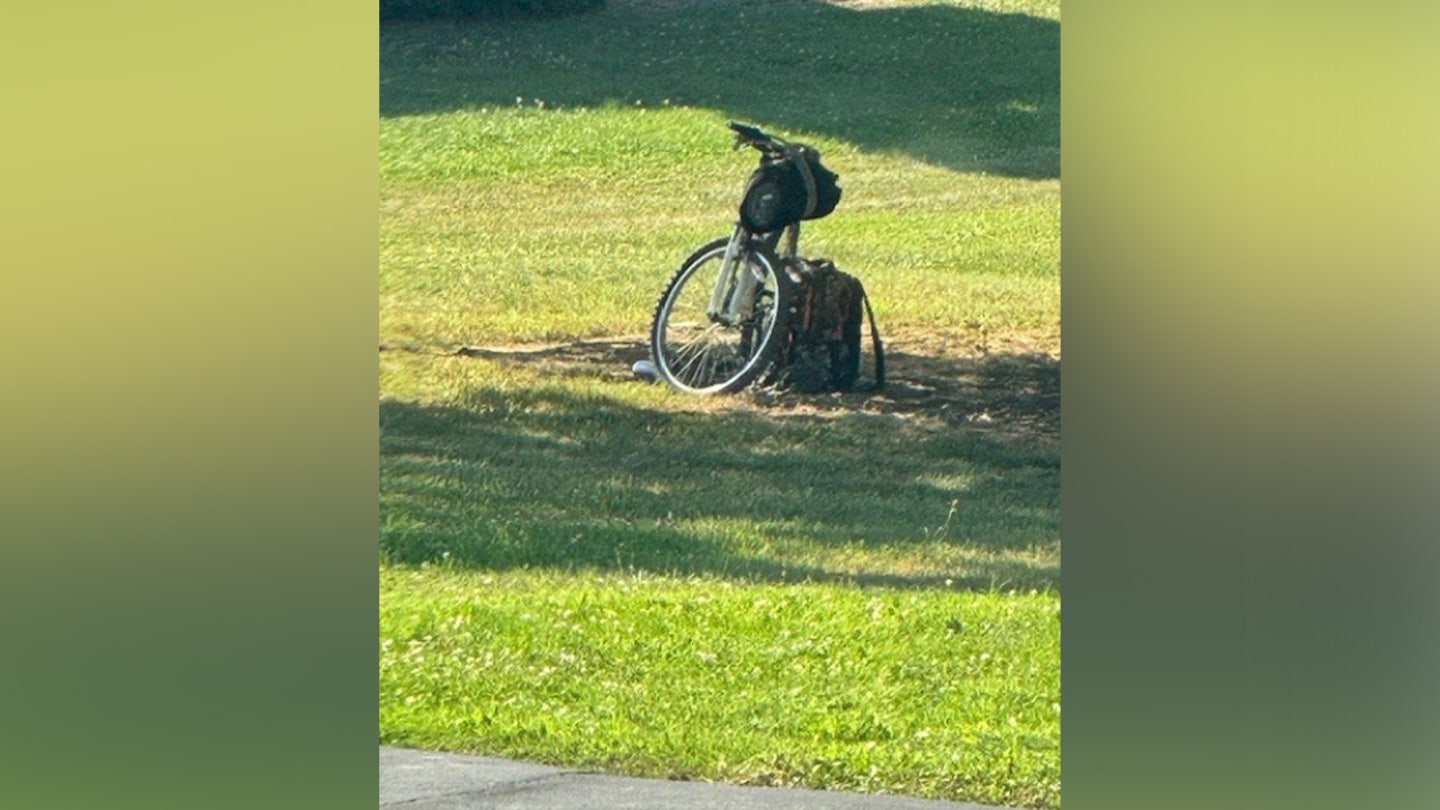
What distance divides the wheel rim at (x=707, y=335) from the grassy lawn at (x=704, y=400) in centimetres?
10

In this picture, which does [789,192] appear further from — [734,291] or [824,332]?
[824,332]

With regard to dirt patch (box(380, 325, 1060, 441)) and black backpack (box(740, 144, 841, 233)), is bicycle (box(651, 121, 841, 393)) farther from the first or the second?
dirt patch (box(380, 325, 1060, 441))

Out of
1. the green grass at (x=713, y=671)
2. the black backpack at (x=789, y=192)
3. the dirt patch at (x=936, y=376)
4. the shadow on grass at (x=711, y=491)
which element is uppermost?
the black backpack at (x=789, y=192)

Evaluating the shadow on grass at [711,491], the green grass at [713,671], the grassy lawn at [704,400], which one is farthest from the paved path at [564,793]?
the shadow on grass at [711,491]

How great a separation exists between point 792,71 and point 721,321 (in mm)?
1097

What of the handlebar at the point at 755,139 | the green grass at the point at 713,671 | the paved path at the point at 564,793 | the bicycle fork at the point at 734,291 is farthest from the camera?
the handlebar at the point at 755,139

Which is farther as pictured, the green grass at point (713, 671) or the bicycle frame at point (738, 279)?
the bicycle frame at point (738, 279)

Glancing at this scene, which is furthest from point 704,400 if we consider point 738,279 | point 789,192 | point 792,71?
point 792,71

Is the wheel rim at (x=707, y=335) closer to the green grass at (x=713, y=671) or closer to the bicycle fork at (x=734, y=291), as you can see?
the bicycle fork at (x=734, y=291)

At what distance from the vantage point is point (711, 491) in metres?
7.93

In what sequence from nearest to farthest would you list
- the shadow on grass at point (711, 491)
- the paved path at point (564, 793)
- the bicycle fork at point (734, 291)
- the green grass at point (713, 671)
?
1. the paved path at point (564, 793)
2. the green grass at point (713, 671)
3. the shadow on grass at point (711, 491)
4. the bicycle fork at point (734, 291)

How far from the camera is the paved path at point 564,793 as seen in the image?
18.0 ft
